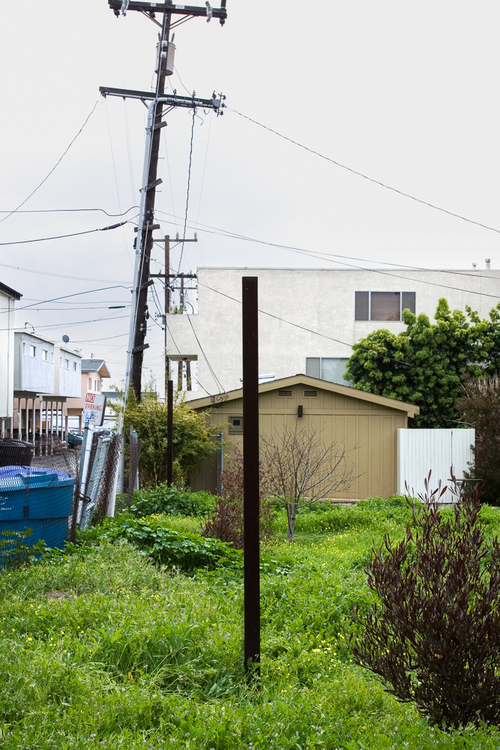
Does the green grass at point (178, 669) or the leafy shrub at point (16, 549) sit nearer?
the green grass at point (178, 669)

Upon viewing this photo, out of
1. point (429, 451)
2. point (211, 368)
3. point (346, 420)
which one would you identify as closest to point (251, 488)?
point (346, 420)

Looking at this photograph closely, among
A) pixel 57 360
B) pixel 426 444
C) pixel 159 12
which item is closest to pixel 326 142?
pixel 159 12

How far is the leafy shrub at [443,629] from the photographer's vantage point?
12.0ft

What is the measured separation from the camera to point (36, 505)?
7.69 meters

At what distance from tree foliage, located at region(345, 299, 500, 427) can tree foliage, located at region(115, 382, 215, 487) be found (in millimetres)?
7194

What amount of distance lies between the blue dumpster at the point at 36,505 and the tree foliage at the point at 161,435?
8675 mm

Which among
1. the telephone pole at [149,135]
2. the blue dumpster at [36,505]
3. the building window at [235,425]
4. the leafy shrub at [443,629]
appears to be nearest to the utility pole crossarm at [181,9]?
the telephone pole at [149,135]

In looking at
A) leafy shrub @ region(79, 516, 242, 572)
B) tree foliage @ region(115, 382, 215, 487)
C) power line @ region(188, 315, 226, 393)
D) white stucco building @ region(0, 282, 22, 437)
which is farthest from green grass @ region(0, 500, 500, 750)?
white stucco building @ region(0, 282, 22, 437)

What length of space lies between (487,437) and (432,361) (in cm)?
569

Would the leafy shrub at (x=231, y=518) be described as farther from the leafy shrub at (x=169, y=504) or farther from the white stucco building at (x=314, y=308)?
the white stucco building at (x=314, y=308)

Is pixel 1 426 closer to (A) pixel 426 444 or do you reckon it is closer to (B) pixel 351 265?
(B) pixel 351 265

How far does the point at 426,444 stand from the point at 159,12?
12.2 meters

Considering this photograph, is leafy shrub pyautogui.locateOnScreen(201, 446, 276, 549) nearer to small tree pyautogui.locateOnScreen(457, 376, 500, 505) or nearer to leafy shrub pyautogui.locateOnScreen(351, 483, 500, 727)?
leafy shrub pyautogui.locateOnScreen(351, 483, 500, 727)

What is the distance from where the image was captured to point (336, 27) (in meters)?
11.5
